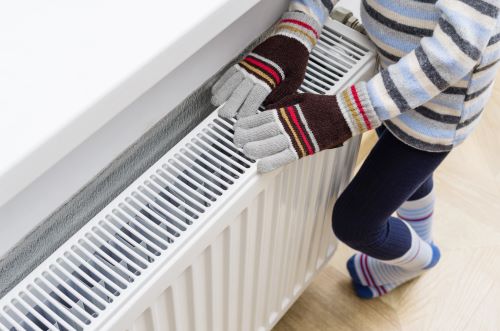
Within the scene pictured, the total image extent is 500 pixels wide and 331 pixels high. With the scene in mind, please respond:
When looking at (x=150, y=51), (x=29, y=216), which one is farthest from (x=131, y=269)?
(x=150, y=51)

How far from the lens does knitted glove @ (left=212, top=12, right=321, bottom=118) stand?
781 mm

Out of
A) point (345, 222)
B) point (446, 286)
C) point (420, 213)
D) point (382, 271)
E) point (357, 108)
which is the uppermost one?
point (357, 108)

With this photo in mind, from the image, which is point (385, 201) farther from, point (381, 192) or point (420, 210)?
point (420, 210)

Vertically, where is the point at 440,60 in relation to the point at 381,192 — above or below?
above

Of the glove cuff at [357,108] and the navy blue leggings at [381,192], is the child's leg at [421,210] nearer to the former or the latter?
the navy blue leggings at [381,192]

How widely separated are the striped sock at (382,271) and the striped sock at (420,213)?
0.03 meters

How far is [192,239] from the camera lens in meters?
0.68

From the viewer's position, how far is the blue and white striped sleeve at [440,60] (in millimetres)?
734

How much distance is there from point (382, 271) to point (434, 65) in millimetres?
630

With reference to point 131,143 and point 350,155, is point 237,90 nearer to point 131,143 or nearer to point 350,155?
point 131,143

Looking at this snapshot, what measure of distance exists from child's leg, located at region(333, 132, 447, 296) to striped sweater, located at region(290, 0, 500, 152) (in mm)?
Result: 37

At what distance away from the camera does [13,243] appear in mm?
646

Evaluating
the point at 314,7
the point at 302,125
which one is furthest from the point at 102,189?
the point at 314,7

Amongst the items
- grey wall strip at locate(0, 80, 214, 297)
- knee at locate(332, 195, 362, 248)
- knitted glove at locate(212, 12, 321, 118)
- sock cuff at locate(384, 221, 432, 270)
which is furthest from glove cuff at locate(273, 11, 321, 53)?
sock cuff at locate(384, 221, 432, 270)
